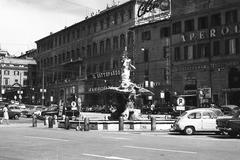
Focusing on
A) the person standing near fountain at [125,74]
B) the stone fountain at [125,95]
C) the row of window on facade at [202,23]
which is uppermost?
the row of window on facade at [202,23]

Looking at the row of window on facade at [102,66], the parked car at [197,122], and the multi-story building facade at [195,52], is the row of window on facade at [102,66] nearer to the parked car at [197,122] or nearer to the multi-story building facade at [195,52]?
the multi-story building facade at [195,52]

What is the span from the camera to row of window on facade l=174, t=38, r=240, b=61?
2126 inches

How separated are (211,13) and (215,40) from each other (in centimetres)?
359

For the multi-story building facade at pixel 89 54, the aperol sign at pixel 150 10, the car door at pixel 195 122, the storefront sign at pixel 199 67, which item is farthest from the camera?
the multi-story building facade at pixel 89 54

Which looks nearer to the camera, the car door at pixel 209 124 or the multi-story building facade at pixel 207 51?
the car door at pixel 209 124

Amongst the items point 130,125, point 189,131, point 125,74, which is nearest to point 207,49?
point 125,74

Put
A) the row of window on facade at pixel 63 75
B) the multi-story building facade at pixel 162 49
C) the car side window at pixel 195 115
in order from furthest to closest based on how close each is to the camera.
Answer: the row of window on facade at pixel 63 75, the multi-story building facade at pixel 162 49, the car side window at pixel 195 115

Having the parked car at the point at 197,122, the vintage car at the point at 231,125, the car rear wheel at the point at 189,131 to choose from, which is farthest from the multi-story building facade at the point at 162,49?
the vintage car at the point at 231,125

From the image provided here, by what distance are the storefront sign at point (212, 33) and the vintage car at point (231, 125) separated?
32.1 meters

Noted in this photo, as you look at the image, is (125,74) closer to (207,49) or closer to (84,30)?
(207,49)

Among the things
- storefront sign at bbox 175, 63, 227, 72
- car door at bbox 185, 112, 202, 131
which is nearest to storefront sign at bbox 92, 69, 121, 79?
storefront sign at bbox 175, 63, 227, 72

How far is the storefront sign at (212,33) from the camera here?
5394 centimetres

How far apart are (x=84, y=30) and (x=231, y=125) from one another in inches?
2719

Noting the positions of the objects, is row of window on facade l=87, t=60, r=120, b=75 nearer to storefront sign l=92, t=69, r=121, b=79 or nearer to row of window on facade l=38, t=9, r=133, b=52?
storefront sign l=92, t=69, r=121, b=79
